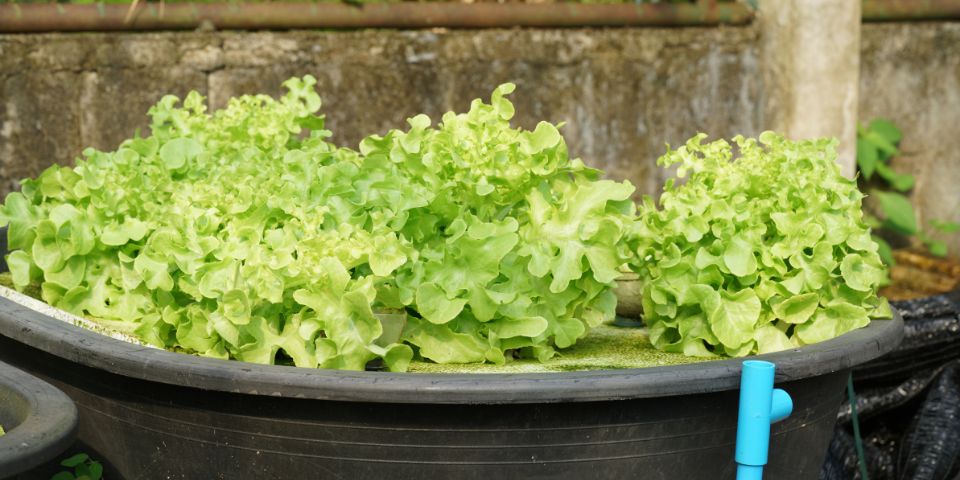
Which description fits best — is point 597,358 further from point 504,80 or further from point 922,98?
point 922,98

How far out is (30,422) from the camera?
168 cm

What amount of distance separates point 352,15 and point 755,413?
3075mm

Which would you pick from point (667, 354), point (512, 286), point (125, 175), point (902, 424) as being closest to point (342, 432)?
point (512, 286)

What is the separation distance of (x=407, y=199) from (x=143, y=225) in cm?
56

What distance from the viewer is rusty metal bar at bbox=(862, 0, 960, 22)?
17.8ft

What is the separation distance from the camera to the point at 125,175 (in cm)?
256

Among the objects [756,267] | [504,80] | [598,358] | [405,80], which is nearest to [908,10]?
[504,80]

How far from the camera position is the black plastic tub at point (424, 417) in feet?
5.91

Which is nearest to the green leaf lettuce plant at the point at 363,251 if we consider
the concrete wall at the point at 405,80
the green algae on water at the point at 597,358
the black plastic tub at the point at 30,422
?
the green algae on water at the point at 597,358

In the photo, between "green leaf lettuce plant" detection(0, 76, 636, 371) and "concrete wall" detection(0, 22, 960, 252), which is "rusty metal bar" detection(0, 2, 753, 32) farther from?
"green leaf lettuce plant" detection(0, 76, 636, 371)

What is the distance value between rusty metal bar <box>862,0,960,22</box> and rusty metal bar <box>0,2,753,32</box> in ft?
2.03

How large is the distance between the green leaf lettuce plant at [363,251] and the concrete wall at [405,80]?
1871 mm

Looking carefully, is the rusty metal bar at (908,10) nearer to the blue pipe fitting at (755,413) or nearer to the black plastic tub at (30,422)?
the blue pipe fitting at (755,413)

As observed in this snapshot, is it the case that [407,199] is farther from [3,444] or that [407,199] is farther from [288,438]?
[3,444]
